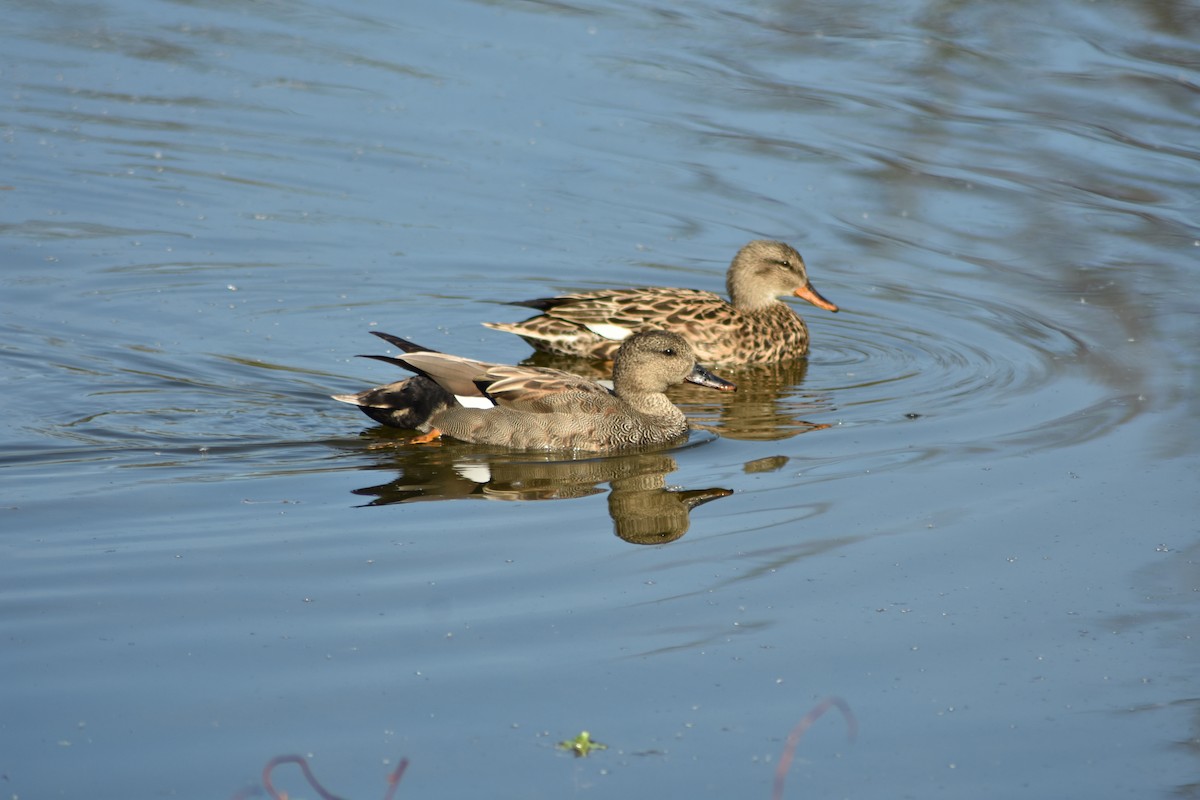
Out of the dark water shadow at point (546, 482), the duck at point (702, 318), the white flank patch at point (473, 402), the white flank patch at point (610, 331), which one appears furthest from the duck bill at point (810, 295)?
the white flank patch at point (473, 402)

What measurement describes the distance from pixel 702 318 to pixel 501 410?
2.59 metres

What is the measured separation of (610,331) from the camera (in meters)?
11.6

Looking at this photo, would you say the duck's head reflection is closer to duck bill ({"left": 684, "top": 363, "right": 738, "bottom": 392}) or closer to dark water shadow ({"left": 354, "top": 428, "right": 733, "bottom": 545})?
dark water shadow ({"left": 354, "top": 428, "right": 733, "bottom": 545})

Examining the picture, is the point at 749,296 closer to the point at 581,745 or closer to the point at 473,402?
the point at 473,402

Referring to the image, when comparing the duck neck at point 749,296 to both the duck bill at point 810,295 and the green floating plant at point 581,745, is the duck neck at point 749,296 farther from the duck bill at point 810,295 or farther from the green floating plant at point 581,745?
the green floating plant at point 581,745

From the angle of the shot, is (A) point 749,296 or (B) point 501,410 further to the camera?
(A) point 749,296

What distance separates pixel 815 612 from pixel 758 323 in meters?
5.21

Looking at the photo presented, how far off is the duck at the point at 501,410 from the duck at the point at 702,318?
6.11 feet

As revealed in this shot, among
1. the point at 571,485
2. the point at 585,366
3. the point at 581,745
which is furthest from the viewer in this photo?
the point at 585,366

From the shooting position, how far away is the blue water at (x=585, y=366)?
19.1 ft

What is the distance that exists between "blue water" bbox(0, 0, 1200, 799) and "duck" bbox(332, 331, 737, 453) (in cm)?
19

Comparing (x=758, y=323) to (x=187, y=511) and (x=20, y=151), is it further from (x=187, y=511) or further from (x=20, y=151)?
(x=20, y=151)

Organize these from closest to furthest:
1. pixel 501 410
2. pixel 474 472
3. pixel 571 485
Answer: pixel 571 485, pixel 474 472, pixel 501 410

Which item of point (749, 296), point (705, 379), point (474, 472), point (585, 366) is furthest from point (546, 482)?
point (749, 296)
